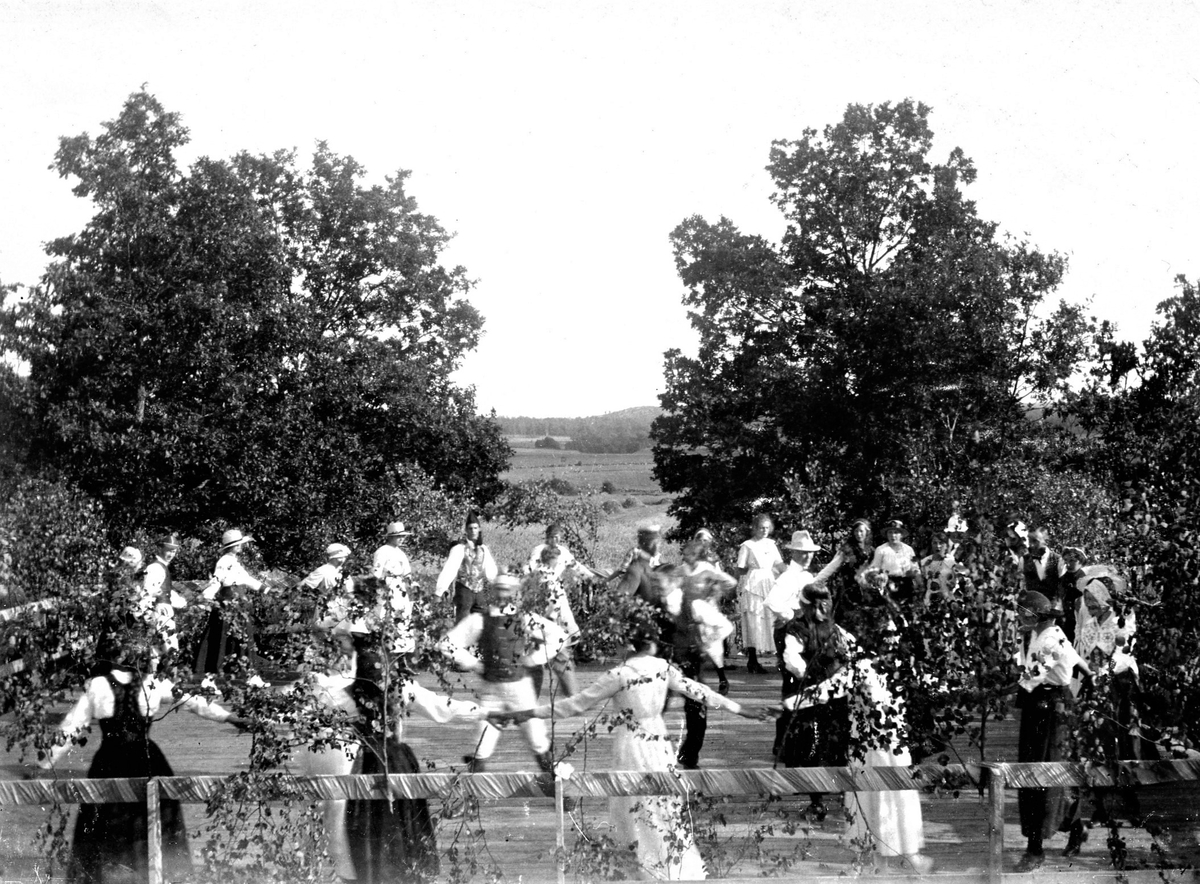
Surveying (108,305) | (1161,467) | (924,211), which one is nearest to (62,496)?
(108,305)

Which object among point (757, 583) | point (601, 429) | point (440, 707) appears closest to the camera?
point (440, 707)

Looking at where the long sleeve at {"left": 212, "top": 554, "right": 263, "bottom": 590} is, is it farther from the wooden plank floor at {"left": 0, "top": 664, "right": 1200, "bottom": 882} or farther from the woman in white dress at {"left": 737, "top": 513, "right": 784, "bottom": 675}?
the woman in white dress at {"left": 737, "top": 513, "right": 784, "bottom": 675}

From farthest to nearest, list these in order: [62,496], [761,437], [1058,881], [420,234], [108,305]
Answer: [761,437], [420,234], [108,305], [62,496], [1058,881]

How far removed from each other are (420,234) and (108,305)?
7.30m

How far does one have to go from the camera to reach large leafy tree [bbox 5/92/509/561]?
17.3 metres

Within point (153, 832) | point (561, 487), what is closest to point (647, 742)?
point (153, 832)

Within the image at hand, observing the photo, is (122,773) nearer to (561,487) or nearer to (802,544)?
(802,544)

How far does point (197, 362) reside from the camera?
18.0 meters

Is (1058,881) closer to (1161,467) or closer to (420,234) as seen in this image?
(1161,467)

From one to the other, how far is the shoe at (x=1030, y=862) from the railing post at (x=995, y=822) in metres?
1.16

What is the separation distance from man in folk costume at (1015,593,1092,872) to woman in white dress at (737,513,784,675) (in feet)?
18.4

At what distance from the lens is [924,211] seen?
27641mm

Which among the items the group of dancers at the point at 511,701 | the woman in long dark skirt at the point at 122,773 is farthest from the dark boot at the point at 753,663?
the woman in long dark skirt at the point at 122,773

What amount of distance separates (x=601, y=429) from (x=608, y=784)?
112ft
